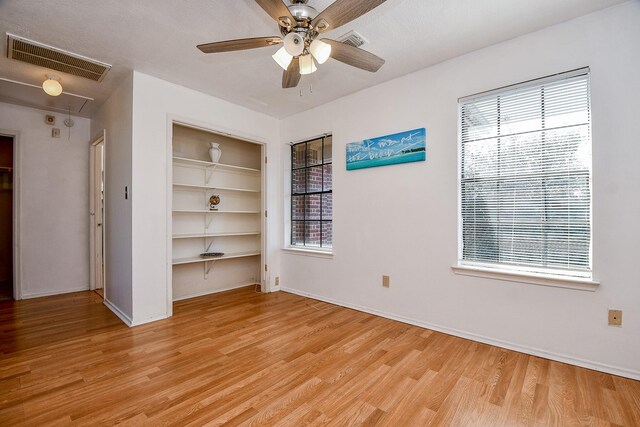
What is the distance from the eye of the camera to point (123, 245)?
3.21 m

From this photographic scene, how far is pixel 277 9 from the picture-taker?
67.4 inches

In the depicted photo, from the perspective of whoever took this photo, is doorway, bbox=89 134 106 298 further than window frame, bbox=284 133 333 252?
Yes

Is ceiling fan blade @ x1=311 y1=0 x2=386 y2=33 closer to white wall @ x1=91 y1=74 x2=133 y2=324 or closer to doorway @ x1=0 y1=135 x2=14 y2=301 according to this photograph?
white wall @ x1=91 y1=74 x2=133 y2=324

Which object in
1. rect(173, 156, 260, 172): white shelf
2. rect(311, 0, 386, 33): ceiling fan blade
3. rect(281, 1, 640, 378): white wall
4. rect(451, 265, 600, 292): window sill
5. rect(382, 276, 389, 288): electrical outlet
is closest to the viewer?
rect(311, 0, 386, 33): ceiling fan blade

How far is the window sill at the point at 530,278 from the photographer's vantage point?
2164 millimetres

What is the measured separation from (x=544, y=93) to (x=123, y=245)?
431 cm

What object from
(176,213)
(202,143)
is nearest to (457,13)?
(202,143)

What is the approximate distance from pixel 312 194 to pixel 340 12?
8.90 ft

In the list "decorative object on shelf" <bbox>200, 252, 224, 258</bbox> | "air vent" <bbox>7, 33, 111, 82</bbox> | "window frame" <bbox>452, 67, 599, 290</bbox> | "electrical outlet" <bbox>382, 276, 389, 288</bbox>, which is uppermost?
"air vent" <bbox>7, 33, 111, 82</bbox>

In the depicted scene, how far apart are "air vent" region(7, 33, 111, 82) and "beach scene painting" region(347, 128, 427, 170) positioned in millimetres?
2736

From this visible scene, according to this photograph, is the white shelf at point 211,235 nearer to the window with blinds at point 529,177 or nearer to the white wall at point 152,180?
the white wall at point 152,180

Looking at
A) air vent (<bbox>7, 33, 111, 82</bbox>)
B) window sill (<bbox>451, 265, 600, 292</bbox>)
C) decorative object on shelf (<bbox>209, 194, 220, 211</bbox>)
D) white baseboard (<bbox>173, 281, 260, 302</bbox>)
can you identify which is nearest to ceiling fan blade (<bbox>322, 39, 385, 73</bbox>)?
window sill (<bbox>451, 265, 600, 292</bbox>)

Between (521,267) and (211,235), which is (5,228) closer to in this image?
(211,235)

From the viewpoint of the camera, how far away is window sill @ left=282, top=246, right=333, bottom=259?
3865 millimetres
